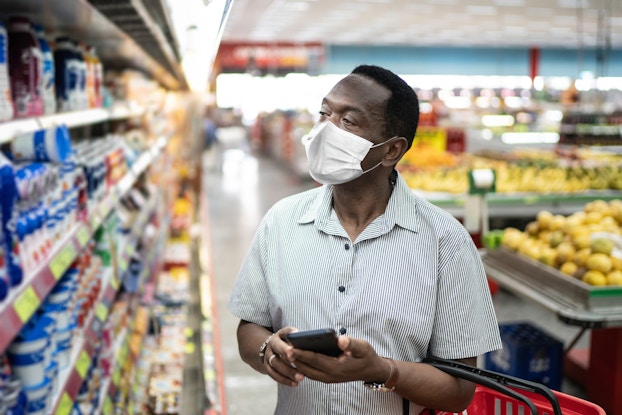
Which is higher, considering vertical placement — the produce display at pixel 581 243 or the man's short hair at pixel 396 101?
the man's short hair at pixel 396 101

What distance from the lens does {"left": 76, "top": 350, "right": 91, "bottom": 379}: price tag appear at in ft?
6.87

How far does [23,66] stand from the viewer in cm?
193

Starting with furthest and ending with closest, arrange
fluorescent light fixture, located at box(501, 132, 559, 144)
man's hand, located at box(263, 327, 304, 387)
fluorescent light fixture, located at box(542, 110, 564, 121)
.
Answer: fluorescent light fixture, located at box(542, 110, 564, 121), fluorescent light fixture, located at box(501, 132, 559, 144), man's hand, located at box(263, 327, 304, 387)

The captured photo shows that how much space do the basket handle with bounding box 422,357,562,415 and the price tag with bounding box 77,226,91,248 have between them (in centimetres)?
124

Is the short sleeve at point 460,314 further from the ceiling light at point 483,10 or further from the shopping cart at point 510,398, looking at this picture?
the ceiling light at point 483,10

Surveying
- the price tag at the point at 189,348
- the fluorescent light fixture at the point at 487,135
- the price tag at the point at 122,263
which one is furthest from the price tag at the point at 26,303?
the fluorescent light fixture at the point at 487,135

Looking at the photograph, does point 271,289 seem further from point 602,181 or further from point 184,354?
point 602,181

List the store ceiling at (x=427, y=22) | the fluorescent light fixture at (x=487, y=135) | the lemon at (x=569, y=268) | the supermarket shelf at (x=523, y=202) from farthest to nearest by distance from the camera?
the store ceiling at (x=427, y=22)
the fluorescent light fixture at (x=487, y=135)
the supermarket shelf at (x=523, y=202)
the lemon at (x=569, y=268)

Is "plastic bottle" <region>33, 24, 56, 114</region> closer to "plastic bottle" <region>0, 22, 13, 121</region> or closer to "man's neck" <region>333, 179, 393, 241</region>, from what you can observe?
"plastic bottle" <region>0, 22, 13, 121</region>

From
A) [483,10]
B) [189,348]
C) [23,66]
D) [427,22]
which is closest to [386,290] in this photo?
[23,66]

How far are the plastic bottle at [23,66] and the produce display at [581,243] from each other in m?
2.54

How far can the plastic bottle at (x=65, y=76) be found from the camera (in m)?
2.41

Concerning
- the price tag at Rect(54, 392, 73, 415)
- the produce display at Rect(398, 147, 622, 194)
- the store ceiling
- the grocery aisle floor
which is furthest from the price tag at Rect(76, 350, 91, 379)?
the store ceiling

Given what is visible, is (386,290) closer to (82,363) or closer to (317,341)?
(317,341)
